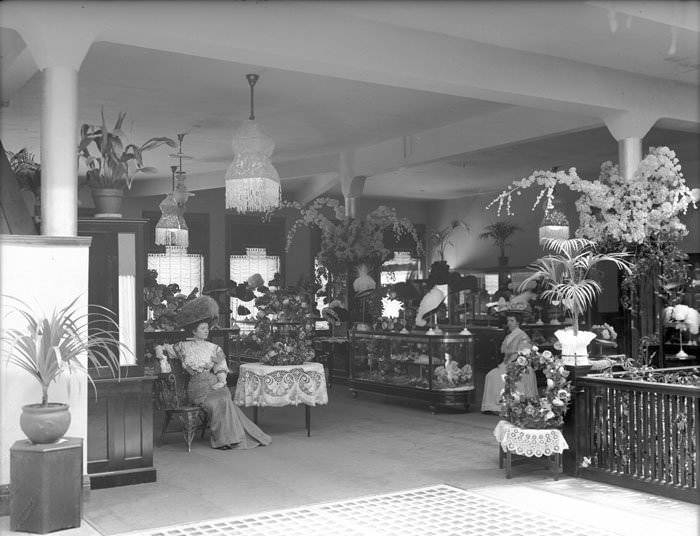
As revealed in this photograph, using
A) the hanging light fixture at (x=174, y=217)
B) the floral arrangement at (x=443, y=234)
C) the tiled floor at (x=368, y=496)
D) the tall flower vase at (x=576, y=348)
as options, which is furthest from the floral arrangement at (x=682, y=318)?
the hanging light fixture at (x=174, y=217)

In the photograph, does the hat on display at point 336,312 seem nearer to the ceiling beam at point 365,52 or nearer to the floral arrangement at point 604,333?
the floral arrangement at point 604,333

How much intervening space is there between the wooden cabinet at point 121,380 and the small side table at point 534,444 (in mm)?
2709

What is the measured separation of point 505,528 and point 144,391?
2.93 metres

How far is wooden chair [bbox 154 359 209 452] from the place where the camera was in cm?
777

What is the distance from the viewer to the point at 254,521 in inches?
208

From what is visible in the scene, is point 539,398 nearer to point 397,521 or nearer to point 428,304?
point 397,521

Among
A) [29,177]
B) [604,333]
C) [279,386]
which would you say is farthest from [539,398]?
[29,177]

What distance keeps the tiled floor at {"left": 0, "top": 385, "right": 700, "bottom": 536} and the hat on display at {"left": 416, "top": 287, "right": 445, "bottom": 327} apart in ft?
7.33

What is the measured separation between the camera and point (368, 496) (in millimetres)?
5941

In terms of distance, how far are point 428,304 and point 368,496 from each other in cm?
460

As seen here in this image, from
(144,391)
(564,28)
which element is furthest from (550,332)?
(144,391)

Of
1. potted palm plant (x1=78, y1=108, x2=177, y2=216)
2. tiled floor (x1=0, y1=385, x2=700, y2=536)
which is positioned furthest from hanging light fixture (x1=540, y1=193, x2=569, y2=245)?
potted palm plant (x1=78, y1=108, x2=177, y2=216)

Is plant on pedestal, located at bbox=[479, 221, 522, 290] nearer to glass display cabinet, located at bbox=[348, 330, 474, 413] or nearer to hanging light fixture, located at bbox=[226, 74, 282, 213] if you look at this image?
glass display cabinet, located at bbox=[348, 330, 474, 413]

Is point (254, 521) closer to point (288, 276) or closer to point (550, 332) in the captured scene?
point (550, 332)
